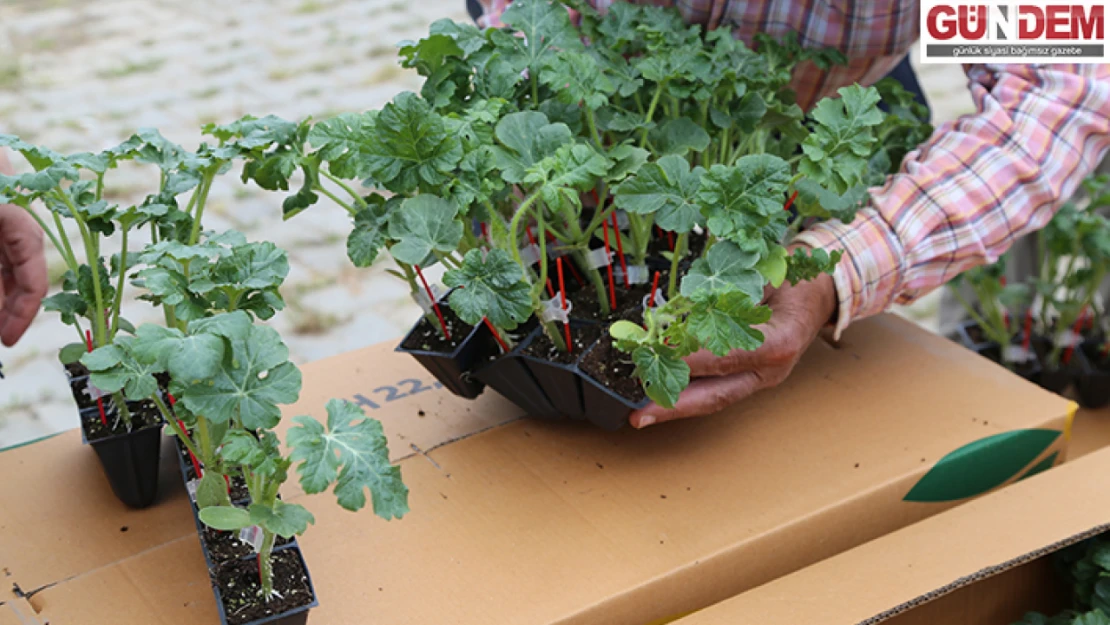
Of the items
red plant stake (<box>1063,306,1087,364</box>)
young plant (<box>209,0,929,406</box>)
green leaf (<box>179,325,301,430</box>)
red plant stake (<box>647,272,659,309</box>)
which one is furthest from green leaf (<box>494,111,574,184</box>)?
red plant stake (<box>1063,306,1087,364</box>)

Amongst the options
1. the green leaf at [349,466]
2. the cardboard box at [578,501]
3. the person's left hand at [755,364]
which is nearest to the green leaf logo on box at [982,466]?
the cardboard box at [578,501]

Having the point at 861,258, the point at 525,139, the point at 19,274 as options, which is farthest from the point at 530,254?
the point at 19,274

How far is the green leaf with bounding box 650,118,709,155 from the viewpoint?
3.98ft

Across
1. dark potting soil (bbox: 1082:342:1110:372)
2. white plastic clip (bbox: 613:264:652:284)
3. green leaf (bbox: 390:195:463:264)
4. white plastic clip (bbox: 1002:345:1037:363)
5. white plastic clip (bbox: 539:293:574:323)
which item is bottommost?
white plastic clip (bbox: 1002:345:1037:363)

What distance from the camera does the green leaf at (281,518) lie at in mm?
860

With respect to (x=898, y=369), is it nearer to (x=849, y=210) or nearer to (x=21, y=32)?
(x=849, y=210)

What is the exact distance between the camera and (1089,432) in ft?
5.60

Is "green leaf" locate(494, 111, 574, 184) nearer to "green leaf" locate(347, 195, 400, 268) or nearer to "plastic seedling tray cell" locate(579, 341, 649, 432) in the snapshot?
"green leaf" locate(347, 195, 400, 268)

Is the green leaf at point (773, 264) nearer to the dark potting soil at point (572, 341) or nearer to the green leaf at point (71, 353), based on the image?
the dark potting soil at point (572, 341)

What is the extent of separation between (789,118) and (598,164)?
32 centimetres

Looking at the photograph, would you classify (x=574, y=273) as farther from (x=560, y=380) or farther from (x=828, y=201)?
(x=828, y=201)

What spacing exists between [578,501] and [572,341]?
0.62ft

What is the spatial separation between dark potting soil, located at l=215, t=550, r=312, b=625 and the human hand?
0.52 m

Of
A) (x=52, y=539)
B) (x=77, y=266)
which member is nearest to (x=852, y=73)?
(x=77, y=266)
